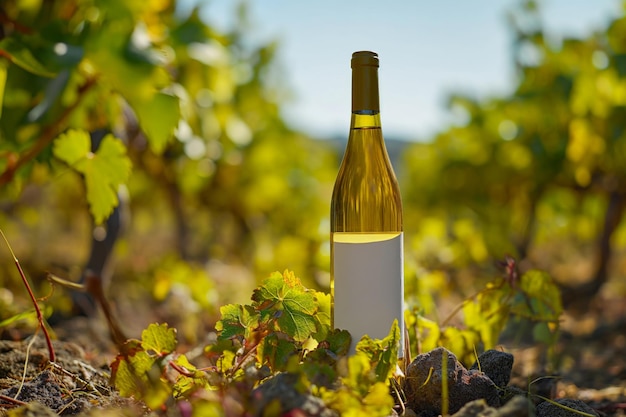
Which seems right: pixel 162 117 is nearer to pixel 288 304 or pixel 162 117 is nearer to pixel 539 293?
pixel 288 304

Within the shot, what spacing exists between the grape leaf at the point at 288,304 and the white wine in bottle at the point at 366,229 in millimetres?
114

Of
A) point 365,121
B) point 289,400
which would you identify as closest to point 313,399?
point 289,400

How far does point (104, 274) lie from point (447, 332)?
1798 millimetres

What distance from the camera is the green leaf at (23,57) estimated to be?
A: 1.57 m

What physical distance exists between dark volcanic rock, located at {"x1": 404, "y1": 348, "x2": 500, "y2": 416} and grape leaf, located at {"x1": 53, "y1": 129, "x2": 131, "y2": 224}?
32.9 inches

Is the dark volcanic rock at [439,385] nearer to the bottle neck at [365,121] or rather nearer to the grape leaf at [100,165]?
the bottle neck at [365,121]

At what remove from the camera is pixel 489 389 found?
1310 mm

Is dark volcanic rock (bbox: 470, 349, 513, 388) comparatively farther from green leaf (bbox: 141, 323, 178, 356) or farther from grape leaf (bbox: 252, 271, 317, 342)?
green leaf (bbox: 141, 323, 178, 356)

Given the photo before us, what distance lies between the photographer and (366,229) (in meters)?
1.51

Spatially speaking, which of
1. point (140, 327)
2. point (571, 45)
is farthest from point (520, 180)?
point (140, 327)

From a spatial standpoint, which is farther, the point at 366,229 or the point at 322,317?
the point at 366,229

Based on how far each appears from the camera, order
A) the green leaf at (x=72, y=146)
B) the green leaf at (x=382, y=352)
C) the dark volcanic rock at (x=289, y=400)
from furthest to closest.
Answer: the green leaf at (x=72, y=146), the green leaf at (x=382, y=352), the dark volcanic rock at (x=289, y=400)

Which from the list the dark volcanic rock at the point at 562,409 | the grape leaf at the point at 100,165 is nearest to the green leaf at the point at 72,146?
the grape leaf at the point at 100,165

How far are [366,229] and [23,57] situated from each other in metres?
0.91
